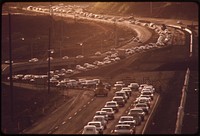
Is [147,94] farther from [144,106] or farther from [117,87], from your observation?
[117,87]

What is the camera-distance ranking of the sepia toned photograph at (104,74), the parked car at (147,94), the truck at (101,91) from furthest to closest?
1. the truck at (101,91)
2. the parked car at (147,94)
3. the sepia toned photograph at (104,74)

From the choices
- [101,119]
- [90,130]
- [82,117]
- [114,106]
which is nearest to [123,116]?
[82,117]

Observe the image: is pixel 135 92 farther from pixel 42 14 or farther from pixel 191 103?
pixel 42 14

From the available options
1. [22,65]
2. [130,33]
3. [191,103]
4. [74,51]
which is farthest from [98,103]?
[130,33]

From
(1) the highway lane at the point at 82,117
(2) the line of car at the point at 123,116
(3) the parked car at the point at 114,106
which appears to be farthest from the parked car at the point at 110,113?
(3) the parked car at the point at 114,106

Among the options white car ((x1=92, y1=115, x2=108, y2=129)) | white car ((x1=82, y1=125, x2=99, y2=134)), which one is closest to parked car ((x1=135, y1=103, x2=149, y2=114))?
white car ((x1=92, y1=115, x2=108, y2=129))

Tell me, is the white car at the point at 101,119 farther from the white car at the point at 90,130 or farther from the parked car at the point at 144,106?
the white car at the point at 90,130

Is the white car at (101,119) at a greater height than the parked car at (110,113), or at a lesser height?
greater

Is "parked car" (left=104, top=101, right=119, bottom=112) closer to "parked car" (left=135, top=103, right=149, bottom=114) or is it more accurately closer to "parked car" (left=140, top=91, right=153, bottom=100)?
"parked car" (left=135, top=103, right=149, bottom=114)
